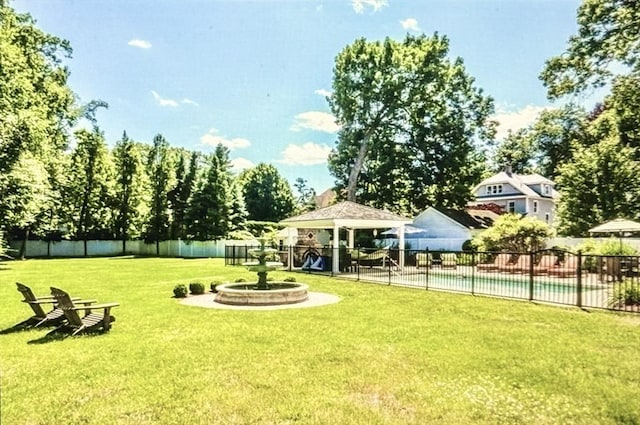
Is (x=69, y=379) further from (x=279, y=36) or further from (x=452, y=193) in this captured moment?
(x=452, y=193)

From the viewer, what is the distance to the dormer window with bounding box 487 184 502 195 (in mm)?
53312

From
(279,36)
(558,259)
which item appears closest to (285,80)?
(279,36)

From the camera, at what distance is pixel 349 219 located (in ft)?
72.7

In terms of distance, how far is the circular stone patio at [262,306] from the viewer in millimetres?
11750

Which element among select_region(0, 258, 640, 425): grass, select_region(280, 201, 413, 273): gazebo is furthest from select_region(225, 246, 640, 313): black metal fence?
select_region(0, 258, 640, 425): grass

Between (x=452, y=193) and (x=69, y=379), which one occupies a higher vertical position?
(x=452, y=193)

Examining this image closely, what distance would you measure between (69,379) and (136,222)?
148 feet

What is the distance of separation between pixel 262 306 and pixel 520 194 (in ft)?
152

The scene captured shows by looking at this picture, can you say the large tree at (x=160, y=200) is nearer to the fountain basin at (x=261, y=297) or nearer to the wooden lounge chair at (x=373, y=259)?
the wooden lounge chair at (x=373, y=259)

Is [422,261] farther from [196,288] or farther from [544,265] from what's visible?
[196,288]

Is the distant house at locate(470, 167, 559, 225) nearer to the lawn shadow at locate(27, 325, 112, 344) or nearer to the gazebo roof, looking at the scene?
the gazebo roof

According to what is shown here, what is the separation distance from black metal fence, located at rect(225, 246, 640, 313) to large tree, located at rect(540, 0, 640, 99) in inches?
375

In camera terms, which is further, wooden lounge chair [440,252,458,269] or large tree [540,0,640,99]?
wooden lounge chair [440,252,458,269]

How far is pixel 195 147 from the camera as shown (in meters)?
48.6
